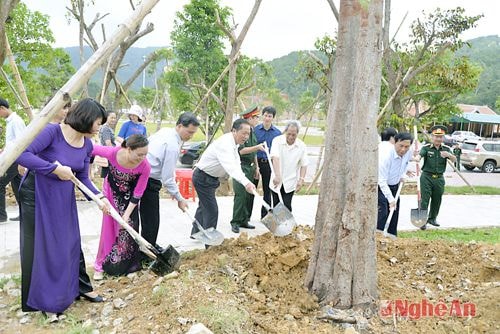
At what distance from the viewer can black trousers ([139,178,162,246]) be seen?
4191 millimetres

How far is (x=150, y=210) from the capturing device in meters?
4.20

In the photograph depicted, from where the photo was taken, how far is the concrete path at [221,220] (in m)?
5.01

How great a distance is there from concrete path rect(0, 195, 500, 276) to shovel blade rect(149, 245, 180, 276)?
1160 mm

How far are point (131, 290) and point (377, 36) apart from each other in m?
2.75

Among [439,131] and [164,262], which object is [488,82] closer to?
[439,131]

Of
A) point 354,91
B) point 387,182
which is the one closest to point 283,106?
point 387,182

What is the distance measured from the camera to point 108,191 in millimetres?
3973

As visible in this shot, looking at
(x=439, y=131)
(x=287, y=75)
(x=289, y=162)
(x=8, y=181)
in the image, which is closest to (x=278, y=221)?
(x=289, y=162)

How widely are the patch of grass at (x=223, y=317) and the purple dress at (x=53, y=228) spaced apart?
3.54 feet

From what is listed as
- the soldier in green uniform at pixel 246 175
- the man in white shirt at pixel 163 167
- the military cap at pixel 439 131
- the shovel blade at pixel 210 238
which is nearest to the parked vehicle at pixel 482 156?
the military cap at pixel 439 131

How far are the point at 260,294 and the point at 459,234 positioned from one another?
4.33 metres

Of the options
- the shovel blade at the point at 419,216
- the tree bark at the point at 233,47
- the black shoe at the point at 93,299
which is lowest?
the black shoe at the point at 93,299

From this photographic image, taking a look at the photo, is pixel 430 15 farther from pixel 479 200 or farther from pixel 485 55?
pixel 485 55

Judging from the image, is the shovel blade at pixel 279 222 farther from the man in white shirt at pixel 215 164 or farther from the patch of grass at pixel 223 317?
the patch of grass at pixel 223 317
